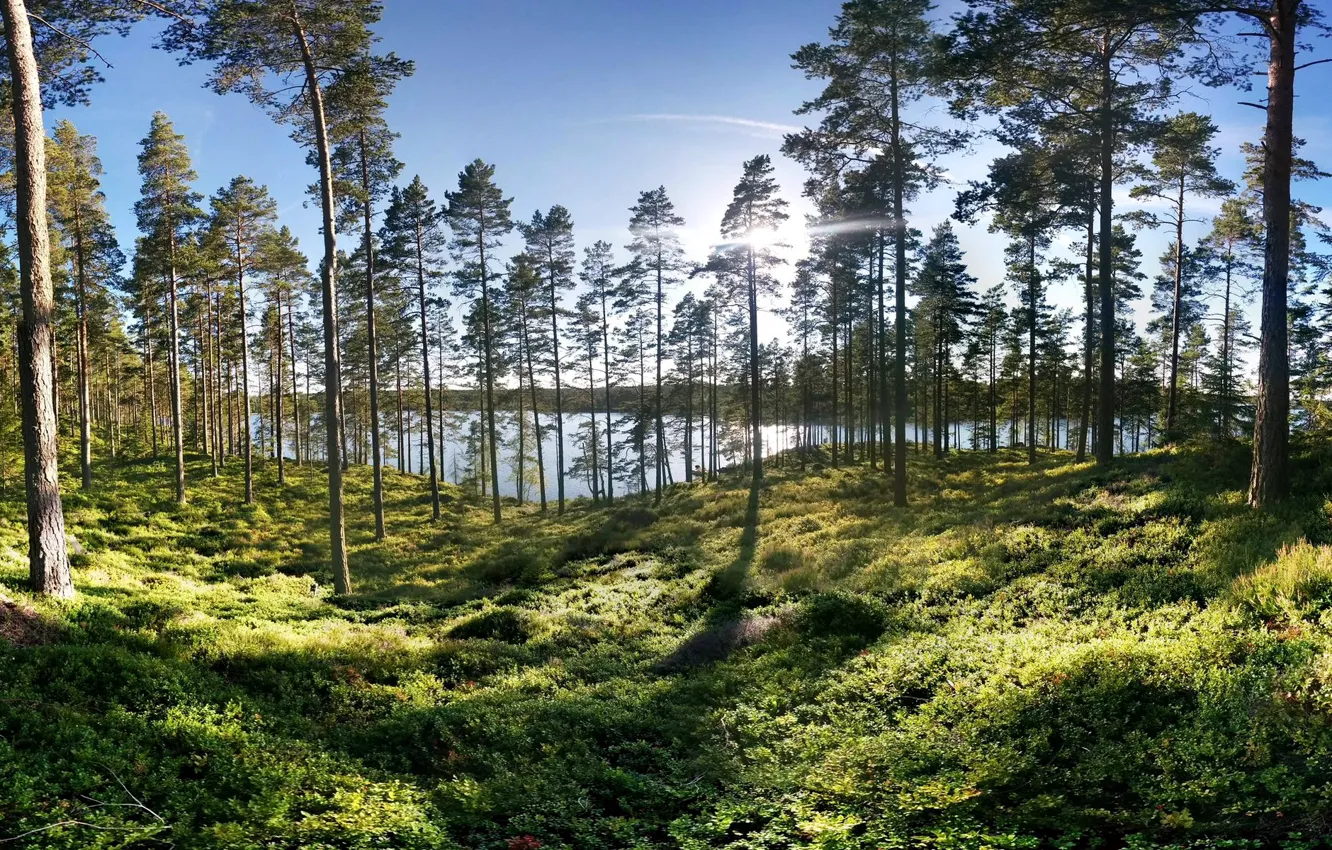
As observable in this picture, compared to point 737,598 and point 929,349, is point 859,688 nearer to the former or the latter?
point 737,598

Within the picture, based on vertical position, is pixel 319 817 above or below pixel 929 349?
below

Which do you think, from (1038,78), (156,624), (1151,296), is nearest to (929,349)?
(1151,296)

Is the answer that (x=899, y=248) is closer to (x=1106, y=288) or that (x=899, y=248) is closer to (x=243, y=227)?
(x=1106, y=288)

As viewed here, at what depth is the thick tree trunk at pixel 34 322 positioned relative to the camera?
29.8 feet

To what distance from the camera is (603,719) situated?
308 inches

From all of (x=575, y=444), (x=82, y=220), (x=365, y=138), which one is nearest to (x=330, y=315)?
(x=365, y=138)

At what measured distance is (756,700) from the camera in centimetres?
817

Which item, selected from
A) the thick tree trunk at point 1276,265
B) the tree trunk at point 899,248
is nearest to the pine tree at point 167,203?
the tree trunk at point 899,248

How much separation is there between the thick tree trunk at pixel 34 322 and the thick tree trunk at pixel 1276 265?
20554 millimetres

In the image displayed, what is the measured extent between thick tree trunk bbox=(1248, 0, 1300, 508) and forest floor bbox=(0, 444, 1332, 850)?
96cm

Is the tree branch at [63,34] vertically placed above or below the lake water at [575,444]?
above

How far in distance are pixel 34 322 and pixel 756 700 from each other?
12.8m

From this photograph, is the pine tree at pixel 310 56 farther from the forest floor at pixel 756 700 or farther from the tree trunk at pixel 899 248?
the tree trunk at pixel 899 248

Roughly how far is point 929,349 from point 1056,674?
135 feet
